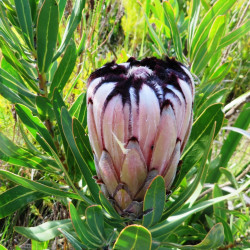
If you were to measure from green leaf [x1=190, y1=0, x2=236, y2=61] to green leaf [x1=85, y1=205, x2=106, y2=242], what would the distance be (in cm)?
77

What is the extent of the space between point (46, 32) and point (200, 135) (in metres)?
0.58

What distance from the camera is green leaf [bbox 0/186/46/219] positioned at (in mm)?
1062

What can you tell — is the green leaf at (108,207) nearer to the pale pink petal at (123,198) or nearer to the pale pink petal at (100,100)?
the pale pink petal at (123,198)

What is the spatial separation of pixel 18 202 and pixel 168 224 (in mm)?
505

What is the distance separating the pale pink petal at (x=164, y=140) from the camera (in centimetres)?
73

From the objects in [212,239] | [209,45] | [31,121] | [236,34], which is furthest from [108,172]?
[236,34]

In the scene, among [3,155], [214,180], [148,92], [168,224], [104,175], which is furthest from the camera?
[214,180]

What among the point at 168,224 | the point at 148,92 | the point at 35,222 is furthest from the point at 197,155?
the point at 35,222

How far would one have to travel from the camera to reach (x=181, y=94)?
29.5 inches

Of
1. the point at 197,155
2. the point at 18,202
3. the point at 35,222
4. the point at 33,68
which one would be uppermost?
the point at 33,68

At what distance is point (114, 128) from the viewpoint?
2.43ft

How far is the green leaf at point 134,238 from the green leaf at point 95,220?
14 cm

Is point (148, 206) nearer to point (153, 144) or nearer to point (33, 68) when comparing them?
point (153, 144)

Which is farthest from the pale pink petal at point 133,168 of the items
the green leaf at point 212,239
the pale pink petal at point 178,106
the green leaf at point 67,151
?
the green leaf at point 67,151
